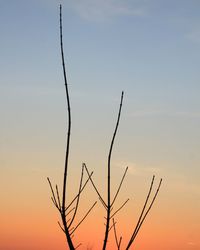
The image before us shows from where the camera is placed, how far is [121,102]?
11.0 feet

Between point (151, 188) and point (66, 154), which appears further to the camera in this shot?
point (151, 188)

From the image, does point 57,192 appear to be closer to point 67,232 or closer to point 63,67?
point 67,232

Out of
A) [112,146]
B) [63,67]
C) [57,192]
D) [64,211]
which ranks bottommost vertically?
[64,211]

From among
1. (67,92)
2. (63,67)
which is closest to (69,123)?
(67,92)

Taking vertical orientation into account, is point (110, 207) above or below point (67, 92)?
below

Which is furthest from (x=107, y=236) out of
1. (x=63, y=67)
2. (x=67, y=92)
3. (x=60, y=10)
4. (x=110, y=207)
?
(x=60, y=10)

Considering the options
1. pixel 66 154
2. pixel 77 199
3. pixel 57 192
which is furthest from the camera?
pixel 77 199

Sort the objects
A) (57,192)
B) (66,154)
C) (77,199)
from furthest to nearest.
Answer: (77,199)
(57,192)
(66,154)

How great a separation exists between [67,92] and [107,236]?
52.6 inches

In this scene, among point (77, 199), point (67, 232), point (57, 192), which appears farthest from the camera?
point (77, 199)

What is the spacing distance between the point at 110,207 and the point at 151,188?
1.67 feet

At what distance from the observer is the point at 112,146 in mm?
3408

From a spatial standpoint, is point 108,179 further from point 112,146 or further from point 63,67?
point 63,67

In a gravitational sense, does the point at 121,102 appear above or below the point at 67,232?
above
